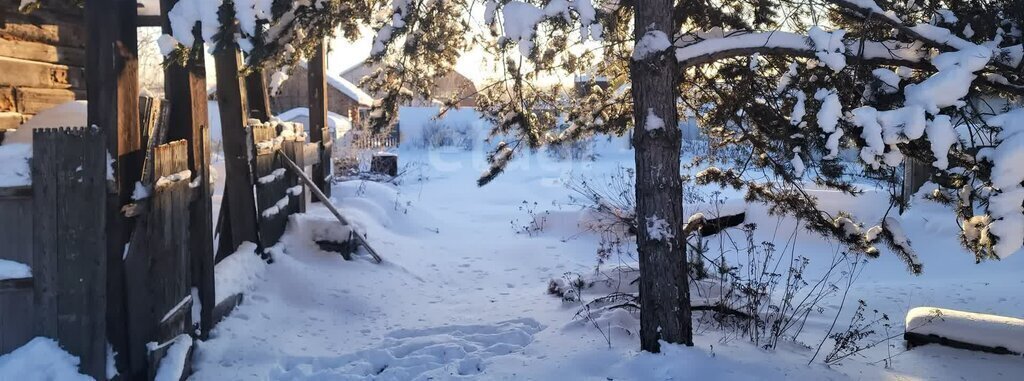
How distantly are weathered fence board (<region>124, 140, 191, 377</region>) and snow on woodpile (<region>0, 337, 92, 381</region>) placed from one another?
37cm

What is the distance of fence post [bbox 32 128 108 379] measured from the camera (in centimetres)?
332

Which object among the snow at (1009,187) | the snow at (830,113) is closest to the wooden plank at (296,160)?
the snow at (830,113)

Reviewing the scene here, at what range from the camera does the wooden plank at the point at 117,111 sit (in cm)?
357

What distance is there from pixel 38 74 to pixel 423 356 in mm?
4263

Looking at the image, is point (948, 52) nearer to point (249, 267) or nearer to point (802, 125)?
point (802, 125)

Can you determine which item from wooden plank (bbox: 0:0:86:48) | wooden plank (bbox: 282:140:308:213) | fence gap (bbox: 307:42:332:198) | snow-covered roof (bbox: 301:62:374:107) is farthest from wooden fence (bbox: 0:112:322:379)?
snow-covered roof (bbox: 301:62:374:107)

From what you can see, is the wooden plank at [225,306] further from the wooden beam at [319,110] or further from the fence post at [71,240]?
the wooden beam at [319,110]

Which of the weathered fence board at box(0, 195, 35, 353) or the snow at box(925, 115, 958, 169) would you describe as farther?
the weathered fence board at box(0, 195, 35, 353)

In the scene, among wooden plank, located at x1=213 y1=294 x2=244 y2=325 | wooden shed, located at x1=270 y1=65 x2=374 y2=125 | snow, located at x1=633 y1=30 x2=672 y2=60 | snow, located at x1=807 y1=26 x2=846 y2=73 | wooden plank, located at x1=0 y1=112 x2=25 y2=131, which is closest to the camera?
snow, located at x1=807 y1=26 x2=846 y2=73

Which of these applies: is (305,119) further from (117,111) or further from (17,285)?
(17,285)

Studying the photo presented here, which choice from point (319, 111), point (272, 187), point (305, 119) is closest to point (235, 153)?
point (272, 187)

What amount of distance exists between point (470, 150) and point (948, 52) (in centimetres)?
2763

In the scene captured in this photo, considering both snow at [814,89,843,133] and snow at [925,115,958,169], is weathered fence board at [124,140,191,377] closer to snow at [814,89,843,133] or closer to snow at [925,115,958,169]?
snow at [814,89,843,133]

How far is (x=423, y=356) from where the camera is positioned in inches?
200
